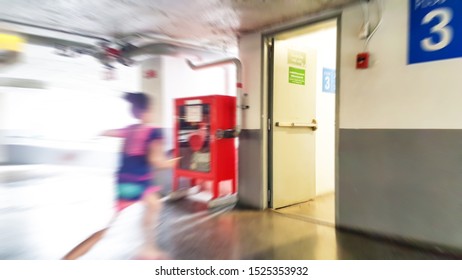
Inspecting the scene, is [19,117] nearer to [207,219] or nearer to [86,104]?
[86,104]

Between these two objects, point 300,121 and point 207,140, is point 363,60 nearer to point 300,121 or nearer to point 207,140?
point 300,121

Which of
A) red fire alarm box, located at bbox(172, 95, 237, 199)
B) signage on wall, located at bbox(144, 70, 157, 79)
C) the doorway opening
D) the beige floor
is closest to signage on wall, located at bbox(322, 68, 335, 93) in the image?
the doorway opening

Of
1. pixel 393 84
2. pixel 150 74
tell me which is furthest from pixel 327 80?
pixel 150 74

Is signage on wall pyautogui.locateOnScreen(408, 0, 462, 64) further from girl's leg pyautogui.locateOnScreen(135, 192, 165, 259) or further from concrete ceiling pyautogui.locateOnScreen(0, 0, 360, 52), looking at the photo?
girl's leg pyautogui.locateOnScreen(135, 192, 165, 259)

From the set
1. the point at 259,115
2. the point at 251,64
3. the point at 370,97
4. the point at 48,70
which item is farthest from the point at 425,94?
the point at 48,70

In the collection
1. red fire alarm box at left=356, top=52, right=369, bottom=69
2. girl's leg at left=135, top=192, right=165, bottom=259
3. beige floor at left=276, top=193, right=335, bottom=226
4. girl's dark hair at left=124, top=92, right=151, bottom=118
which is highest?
red fire alarm box at left=356, top=52, right=369, bottom=69

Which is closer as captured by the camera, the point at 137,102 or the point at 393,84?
the point at 393,84

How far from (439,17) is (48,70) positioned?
295cm

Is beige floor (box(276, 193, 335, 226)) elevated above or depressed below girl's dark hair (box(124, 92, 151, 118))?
below

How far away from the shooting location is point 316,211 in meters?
2.77

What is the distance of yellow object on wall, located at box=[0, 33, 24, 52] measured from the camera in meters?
2.05

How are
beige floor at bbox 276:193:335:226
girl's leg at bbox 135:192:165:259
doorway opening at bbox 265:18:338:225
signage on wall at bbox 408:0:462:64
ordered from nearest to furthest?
signage on wall at bbox 408:0:462:64 → girl's leg at bbox 135:192:165:259 → beige floor at bbox 276:193:335:226 → doorway opening at bbox 265:18:338:225

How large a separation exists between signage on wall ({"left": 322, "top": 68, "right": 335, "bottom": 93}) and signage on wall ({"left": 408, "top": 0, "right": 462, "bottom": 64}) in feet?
5.27

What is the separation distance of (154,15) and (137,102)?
80cm
